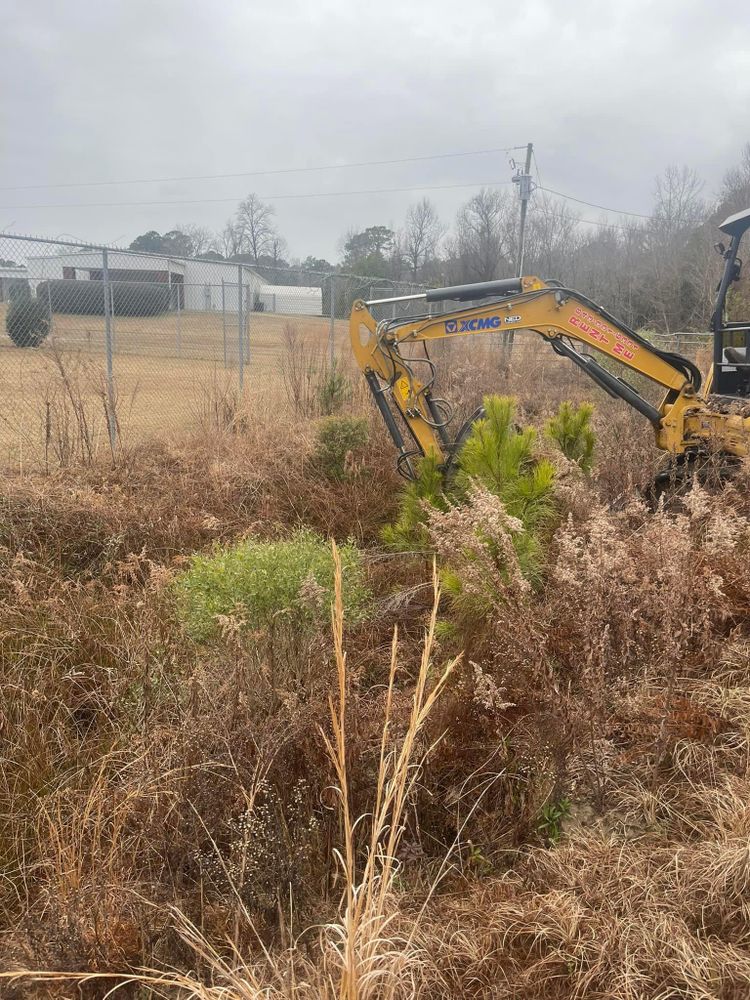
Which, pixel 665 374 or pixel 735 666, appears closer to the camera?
pixel 735 666

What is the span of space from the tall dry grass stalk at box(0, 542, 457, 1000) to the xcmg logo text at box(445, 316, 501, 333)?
13.2 ft

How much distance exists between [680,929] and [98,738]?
237cm

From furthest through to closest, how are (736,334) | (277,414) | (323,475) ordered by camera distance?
(277,414), (323,475), (736,334)

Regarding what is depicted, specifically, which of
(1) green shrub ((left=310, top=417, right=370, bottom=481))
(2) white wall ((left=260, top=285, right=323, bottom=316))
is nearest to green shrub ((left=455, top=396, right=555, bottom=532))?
(1) green shrub ((left=310, top=417, right=370, bottom=481))

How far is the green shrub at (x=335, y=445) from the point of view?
7.22 metres

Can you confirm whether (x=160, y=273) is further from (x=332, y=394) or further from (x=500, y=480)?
(x=500, y=480)

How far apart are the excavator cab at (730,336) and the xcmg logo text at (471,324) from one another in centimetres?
219

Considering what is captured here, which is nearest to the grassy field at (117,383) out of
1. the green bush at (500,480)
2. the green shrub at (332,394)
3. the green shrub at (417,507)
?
the green shrub at (332,394)

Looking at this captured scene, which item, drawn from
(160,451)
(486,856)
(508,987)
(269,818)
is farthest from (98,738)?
(160,451)

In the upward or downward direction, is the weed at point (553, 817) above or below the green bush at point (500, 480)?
below

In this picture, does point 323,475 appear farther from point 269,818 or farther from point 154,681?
point 269,818

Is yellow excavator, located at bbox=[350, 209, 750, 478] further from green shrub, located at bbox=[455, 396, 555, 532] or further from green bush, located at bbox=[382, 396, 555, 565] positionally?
green shrub, located at bbox=[455, 396, 555, 532]

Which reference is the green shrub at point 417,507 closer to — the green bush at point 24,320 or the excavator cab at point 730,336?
the excavator cab at point 730,336

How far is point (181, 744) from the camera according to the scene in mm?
2576
